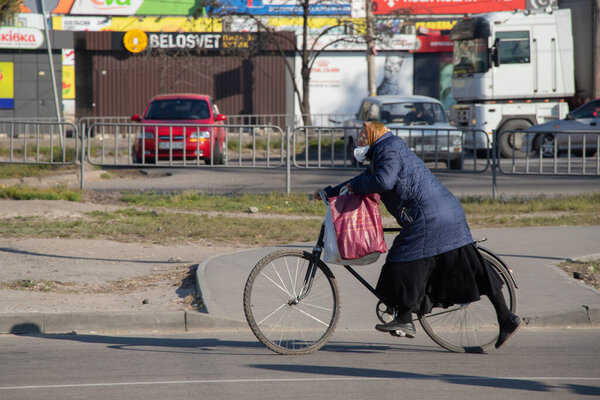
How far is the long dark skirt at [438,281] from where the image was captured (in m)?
5.40

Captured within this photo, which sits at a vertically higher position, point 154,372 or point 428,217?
point 428,217

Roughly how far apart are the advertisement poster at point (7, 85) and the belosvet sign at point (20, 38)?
3.14 feet

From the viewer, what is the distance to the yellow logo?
3431 cm

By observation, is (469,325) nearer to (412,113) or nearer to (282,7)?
(412,113)

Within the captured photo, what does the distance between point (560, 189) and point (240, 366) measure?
12.0m

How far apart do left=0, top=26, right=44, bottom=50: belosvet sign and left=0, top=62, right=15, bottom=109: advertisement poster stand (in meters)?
0.96

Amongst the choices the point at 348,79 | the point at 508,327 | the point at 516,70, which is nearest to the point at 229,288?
the point at 508,327

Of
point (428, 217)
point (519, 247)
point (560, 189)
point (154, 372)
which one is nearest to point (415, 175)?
point (428, 217)

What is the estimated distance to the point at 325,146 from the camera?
18312 millimetres

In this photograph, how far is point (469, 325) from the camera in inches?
234

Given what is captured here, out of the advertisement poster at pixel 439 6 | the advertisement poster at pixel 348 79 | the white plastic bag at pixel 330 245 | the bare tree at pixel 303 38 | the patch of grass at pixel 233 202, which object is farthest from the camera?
the advertisement poster at pixel 439 6

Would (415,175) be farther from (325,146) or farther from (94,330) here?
(325,146)

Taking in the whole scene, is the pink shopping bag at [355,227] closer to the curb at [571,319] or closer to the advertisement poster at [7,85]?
the curb at [571,319]

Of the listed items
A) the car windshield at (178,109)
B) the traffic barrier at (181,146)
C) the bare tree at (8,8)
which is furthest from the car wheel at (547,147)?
the bare tree at (8,8)
